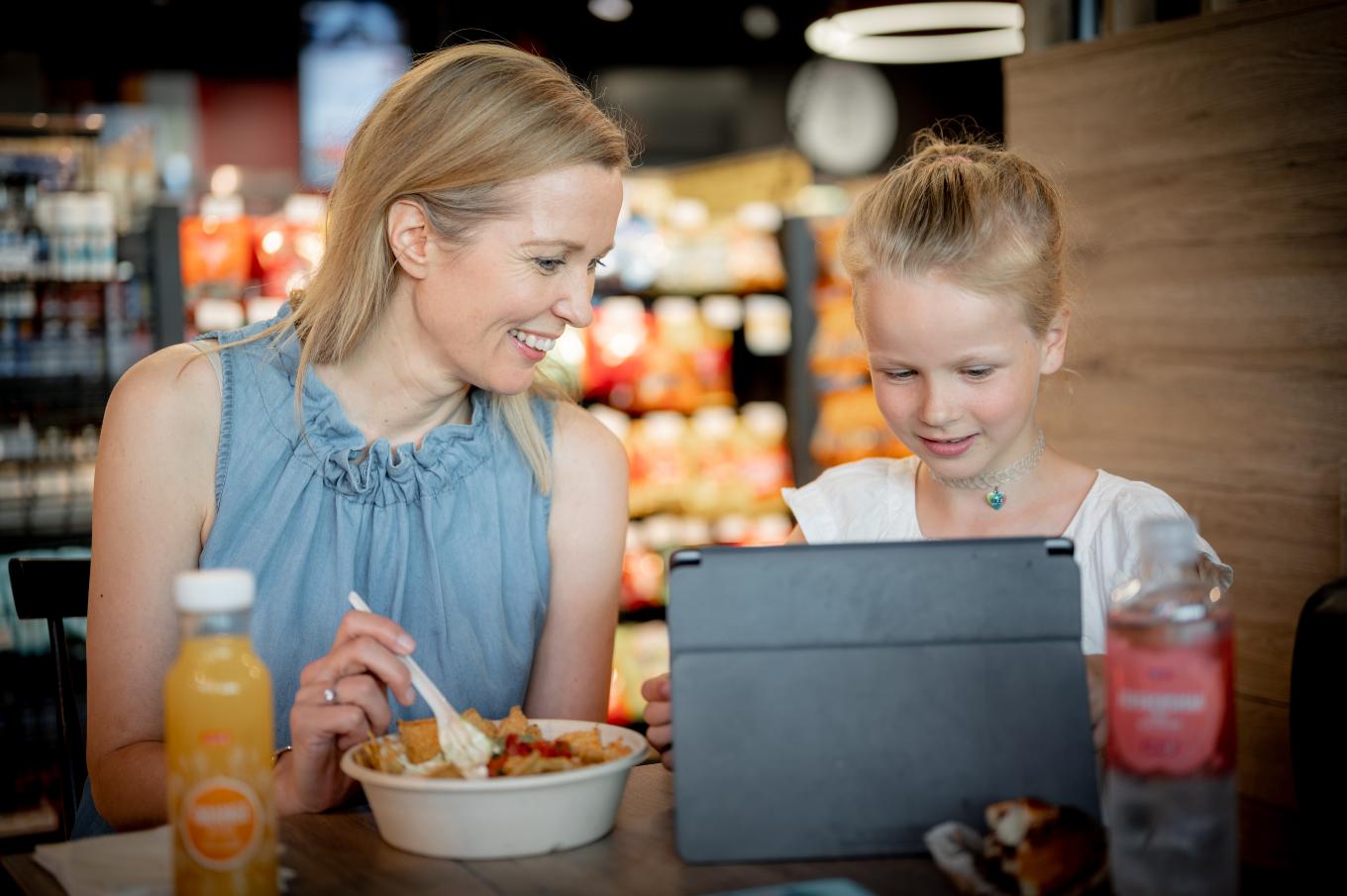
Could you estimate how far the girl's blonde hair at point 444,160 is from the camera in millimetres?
1656

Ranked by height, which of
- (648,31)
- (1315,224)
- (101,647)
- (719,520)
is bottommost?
(719,520)

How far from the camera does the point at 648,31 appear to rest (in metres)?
8.56

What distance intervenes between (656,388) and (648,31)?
4774 millimetres

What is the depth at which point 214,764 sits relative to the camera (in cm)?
95

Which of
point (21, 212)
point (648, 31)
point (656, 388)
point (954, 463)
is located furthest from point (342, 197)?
point (648, 31)

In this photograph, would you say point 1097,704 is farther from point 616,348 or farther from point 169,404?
point 616,348

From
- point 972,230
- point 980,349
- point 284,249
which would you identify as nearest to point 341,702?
point 980,349

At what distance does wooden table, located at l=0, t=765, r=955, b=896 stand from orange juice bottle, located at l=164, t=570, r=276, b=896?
9cm

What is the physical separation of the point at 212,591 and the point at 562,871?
0.36m

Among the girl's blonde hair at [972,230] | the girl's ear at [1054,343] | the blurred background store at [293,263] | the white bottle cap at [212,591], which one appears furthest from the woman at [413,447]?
the white bottle cap at [212,591]

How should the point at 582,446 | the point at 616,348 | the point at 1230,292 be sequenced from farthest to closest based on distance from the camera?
the point at 616,348 → the point at 1230,292 → the point at 582,446

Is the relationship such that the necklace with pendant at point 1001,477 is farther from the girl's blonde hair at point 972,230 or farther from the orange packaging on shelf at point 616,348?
the orange packaging on shelf at point 616,348

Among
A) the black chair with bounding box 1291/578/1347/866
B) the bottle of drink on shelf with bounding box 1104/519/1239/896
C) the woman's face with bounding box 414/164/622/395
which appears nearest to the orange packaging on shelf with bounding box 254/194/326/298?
the woman's face with bounding box 414/164/622/395

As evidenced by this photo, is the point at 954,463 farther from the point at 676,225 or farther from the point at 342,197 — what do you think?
the point at 676,225
